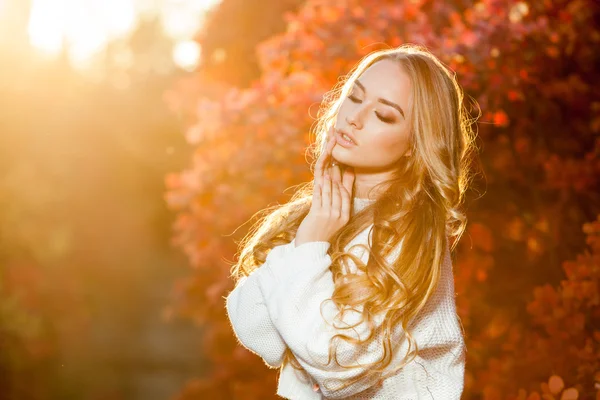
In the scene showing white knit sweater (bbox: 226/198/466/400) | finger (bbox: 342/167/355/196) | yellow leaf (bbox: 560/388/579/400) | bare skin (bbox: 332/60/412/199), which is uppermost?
bare skin (bbox: 332/60/412/199)

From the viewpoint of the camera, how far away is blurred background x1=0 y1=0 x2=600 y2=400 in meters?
4.67

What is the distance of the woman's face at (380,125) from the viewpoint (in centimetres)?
222

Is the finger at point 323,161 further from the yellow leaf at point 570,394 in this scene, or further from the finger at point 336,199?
the yellow leaf at point 570,394

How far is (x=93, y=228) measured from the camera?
15070 mm

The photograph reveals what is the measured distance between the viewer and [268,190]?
6.12 meters

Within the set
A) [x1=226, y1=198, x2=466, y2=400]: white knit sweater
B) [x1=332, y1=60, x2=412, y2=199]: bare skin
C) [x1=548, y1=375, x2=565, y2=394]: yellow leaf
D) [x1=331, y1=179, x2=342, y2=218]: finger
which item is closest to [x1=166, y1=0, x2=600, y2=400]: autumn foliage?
[x1=548, y1=375, x2=565, y2=394]: yellow leaf

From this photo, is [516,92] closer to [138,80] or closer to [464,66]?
[464,66]

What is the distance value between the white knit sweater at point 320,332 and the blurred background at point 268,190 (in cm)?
149

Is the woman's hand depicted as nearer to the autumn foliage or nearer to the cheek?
the cheek

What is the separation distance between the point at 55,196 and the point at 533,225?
28.7 ft

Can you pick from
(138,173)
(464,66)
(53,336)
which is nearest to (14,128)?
(53,336)

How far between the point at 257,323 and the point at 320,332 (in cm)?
24

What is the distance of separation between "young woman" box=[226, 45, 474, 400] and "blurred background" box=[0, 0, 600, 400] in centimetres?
156

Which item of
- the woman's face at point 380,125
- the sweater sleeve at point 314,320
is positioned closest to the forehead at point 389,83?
the woman's face at point 380,125
